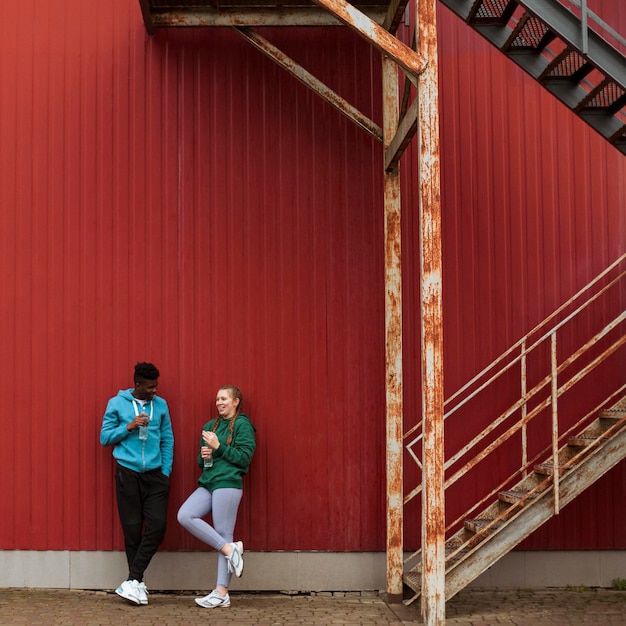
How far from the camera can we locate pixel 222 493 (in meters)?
8.38

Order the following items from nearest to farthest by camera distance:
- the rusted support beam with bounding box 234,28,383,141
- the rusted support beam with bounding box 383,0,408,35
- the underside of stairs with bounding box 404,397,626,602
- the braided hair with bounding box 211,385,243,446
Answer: the underside of stairs with bounding box 404,397,626,602 → the rusted support beam with bounding box 383,0,408,35 → the braided hair with bounding box 211,385,243,446 → the rusted support beam with bounding box 234,28,383,141

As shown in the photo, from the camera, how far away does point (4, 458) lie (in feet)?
29.6

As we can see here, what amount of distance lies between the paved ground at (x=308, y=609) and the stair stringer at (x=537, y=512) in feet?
1.33

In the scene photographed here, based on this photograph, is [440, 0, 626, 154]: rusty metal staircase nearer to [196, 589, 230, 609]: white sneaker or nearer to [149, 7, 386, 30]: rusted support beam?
[149, 7, 386, 30]: rusted support beam

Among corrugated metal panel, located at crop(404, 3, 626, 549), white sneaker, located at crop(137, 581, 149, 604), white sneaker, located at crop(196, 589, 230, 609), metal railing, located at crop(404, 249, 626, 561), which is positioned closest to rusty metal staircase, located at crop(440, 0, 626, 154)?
corrugated metal panel, located at crop(404, 3, 626, 549)

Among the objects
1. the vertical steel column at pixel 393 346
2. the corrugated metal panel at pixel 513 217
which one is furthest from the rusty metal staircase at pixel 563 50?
the vertical steel column at pixel 393 346

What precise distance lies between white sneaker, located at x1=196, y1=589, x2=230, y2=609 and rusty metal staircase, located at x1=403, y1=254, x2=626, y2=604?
62.7 inches

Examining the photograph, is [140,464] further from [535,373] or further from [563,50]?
[563,50]

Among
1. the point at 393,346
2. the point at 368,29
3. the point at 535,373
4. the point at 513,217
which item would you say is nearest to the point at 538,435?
the point at 535,373

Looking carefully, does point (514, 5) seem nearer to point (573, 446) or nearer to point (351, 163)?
point (351, 163)

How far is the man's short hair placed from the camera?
28.0ft

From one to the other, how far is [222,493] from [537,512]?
8.71 ft

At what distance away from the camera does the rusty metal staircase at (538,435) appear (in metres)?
7.93

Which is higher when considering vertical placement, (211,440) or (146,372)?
(146,372)
